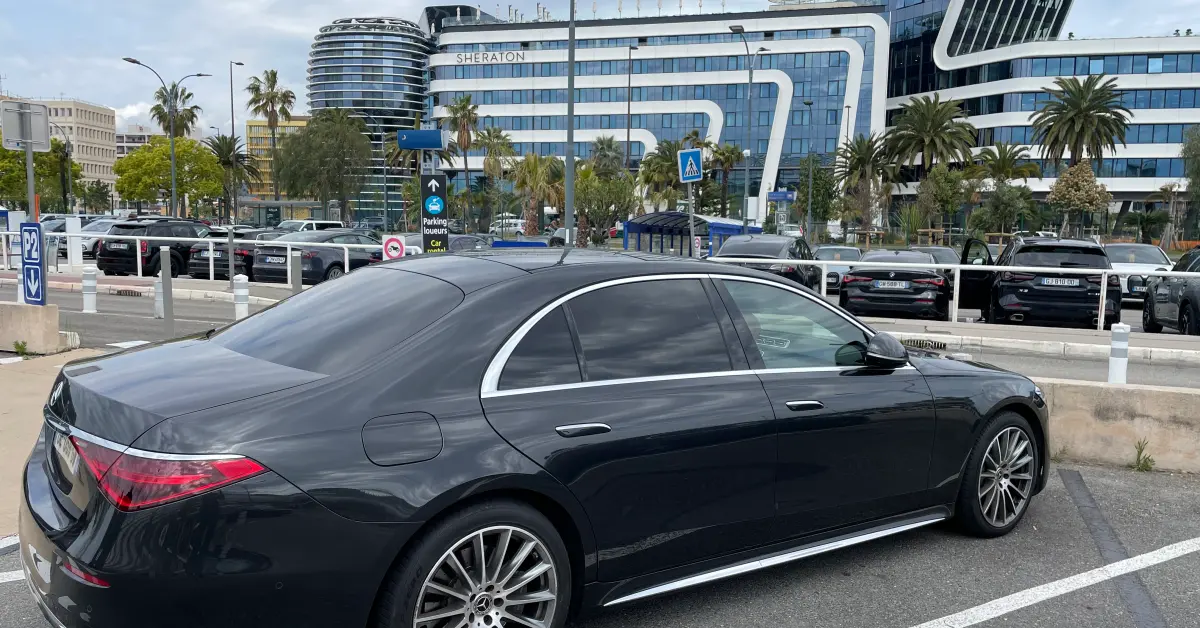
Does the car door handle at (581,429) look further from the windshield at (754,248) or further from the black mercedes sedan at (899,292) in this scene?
the windshield at (754,248)

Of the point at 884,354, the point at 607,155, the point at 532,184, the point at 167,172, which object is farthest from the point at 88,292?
the point at 607,155

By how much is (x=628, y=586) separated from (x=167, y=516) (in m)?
1.73

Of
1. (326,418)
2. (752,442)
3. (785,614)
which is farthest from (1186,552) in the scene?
(326,418)

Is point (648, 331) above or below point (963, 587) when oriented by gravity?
above

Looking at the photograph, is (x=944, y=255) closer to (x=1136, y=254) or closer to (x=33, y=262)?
(x=1136, y=254)

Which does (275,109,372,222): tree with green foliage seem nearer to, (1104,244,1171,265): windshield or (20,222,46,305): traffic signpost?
(1104,244,1171,265): windshield

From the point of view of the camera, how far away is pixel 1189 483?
6.20 metres

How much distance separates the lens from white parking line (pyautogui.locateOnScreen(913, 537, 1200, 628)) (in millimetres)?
3953

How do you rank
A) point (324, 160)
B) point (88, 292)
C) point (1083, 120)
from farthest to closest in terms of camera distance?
1. point (324, 160)
2. point (1083, 120)
3. point (88, 292)

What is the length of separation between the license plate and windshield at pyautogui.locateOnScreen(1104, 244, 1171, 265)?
77.1 feet

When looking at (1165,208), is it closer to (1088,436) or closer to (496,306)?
(1088,436)

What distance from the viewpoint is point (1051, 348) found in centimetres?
1261

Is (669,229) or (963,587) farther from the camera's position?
(669,229)

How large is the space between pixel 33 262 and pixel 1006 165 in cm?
6825
